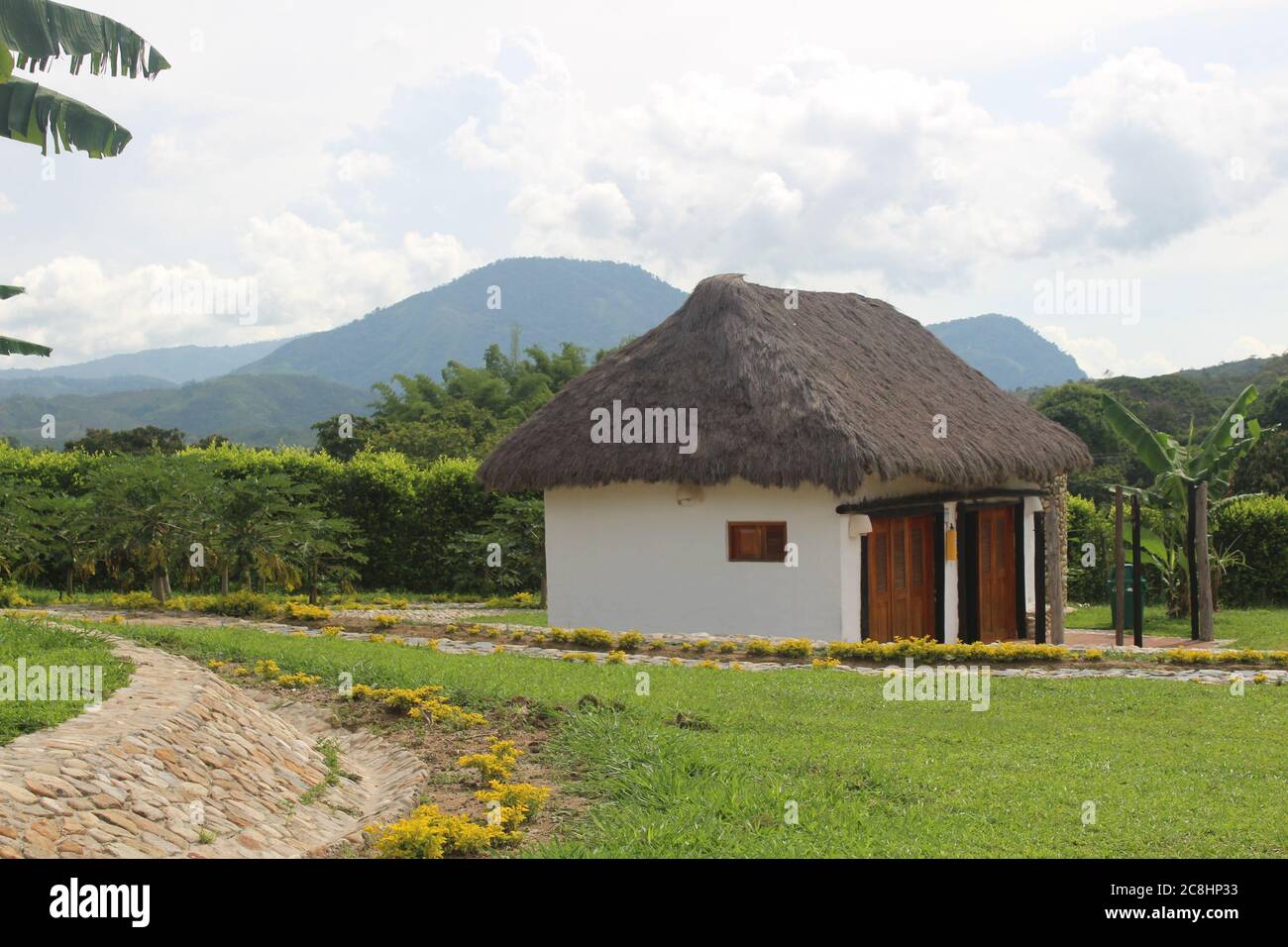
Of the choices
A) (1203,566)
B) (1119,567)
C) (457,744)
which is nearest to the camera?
(457,744)

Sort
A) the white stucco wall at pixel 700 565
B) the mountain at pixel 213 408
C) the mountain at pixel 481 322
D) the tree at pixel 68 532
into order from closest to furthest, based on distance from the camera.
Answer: the white stucco wall at pixel 700 565 → the tree at pixel 68 532 → the mountain at pixel 213 408 → the mountain at pixel 481 322

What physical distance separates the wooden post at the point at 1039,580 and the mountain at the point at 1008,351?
396ft

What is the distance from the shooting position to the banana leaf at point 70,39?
11.7 metres

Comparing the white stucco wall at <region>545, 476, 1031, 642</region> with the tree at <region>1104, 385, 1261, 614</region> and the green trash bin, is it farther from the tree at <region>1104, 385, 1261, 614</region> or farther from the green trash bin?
the green trash bin

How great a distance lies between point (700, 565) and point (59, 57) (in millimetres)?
9104

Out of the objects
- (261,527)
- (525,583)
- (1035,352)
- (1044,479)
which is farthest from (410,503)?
(1035,352)

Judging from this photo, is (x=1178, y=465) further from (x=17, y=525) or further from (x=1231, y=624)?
(x=17, y=525)

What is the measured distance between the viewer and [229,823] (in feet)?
20.6

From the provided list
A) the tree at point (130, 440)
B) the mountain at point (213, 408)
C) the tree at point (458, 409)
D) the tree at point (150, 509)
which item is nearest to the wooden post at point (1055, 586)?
the tree at point (150, 509)

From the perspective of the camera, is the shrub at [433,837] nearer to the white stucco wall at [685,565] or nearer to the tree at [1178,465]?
the white stucco wall at [685,565]

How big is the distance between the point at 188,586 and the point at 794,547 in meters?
9.90

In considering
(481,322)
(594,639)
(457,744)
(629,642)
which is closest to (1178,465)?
(629,642)

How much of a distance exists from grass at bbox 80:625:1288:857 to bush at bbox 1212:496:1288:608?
37.3 feet

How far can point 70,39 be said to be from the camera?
39.7ft
